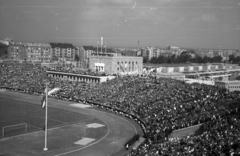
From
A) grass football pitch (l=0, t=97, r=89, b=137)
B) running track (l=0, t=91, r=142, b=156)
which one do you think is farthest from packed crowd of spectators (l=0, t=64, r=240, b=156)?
grass football pitch (l=0, t=97, r=89, b=137)

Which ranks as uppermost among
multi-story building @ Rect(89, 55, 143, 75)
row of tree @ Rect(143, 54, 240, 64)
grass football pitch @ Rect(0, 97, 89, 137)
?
row of tree @ Rect(143, 54, 240, 64)

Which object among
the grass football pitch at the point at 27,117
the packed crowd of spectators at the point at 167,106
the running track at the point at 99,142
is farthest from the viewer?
the grass football pitch at the point at 27,117

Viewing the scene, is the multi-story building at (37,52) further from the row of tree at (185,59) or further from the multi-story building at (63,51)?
the row of tree at (185,59)

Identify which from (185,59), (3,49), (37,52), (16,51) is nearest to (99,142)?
(16,51)

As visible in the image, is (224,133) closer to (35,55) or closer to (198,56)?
(35,55)

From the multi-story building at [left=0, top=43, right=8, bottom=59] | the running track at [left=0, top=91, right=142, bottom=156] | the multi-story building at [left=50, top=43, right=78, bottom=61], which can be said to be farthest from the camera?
the multi-story building at [left=50, top=43, right=78, bottom=61]

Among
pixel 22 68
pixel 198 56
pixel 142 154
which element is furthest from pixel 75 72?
pixel 198 56

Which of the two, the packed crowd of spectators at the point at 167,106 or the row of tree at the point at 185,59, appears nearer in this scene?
the packed crowd of spectators at the point at 167,106

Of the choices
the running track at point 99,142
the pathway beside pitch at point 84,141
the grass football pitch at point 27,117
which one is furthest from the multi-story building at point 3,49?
the pathway beside pitch at point 84,141

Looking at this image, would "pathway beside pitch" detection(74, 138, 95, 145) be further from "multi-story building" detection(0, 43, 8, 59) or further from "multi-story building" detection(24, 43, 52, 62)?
"multi-story building" detection(0, 43, 8, 59)
